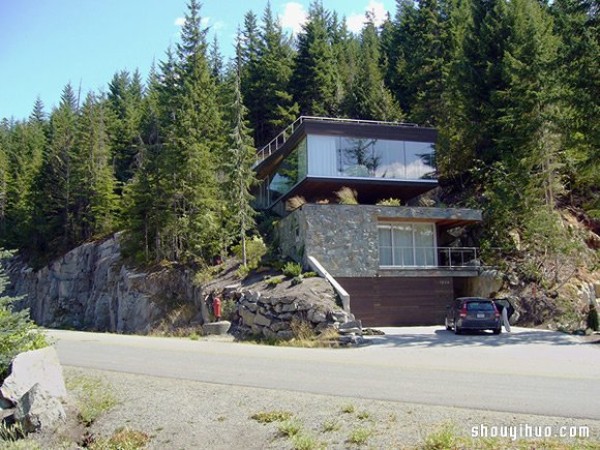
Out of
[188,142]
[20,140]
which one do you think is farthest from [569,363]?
[20,140]

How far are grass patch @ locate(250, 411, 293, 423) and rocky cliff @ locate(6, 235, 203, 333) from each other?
19405 millimetres

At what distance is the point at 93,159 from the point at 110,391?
135 ft

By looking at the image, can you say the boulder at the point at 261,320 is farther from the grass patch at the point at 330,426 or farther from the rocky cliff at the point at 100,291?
the grass patch at the point at 330,426

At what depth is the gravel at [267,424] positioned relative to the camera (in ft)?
23.3

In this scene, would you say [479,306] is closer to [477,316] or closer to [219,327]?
[477,316]

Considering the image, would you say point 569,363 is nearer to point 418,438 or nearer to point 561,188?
point 418,438

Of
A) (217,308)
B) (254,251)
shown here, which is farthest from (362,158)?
(217,308)

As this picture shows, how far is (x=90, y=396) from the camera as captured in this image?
9.55 metres

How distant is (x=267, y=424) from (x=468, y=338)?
43.8 feet

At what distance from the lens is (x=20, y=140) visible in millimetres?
65188

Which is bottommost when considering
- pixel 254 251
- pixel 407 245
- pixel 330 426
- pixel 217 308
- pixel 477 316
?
pixel 330 426

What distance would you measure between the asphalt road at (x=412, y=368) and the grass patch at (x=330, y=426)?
1.51m

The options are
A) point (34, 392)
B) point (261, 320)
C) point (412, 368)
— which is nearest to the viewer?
point (34, 392)

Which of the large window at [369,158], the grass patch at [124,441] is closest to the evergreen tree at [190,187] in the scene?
the large window at [369,158]
